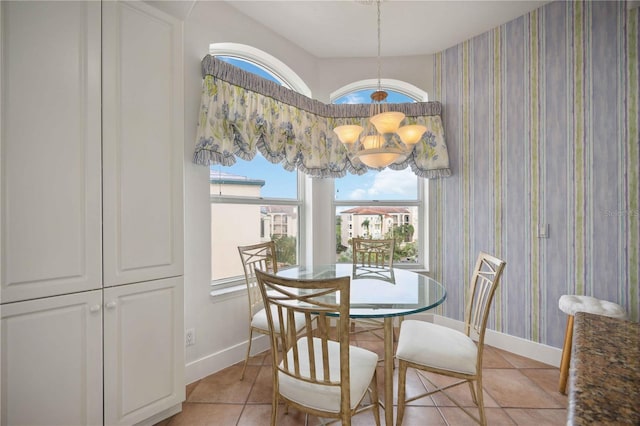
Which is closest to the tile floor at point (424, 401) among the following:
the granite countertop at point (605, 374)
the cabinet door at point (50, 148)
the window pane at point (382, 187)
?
the cabinet door at point (50, 148)

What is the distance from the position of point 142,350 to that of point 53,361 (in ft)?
1.19

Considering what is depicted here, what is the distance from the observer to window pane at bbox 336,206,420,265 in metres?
3.29

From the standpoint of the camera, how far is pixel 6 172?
3.95 feet

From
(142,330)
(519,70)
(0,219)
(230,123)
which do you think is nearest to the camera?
(0,219)

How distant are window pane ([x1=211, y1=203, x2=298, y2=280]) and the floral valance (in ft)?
1.55

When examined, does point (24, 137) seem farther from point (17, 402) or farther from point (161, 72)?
point (17, 402)

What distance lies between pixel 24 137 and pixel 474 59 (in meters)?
3.46

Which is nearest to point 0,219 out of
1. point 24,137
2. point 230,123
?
point 24,137

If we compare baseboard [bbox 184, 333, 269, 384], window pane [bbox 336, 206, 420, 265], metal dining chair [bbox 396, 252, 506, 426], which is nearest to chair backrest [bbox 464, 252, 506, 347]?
metal dining chair [bbox 396, 252, 506, 426]

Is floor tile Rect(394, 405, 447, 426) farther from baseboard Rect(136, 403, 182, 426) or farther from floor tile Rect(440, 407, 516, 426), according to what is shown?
baseboard Rect(136, 403, 182, 426)

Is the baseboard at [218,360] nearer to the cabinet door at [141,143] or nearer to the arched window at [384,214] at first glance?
the cabinet door at [141,143]

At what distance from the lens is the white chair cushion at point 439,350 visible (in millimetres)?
1493

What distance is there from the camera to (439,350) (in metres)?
1.54

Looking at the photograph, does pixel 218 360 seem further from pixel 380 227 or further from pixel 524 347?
pixel 524 347
